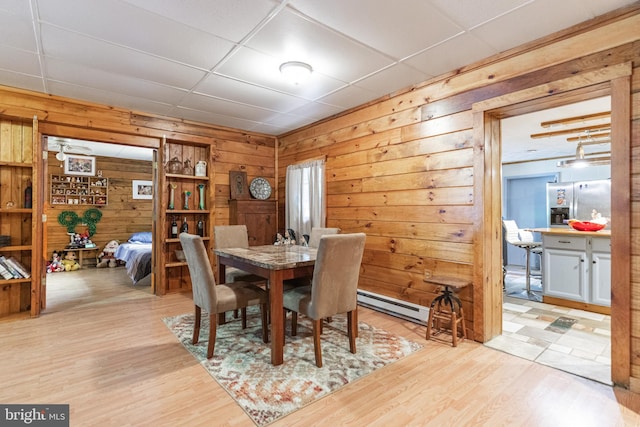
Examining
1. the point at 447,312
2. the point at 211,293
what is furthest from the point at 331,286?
the point at 447,312

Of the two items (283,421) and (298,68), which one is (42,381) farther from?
(298,68)

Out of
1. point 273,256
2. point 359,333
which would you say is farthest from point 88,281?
point 359,333

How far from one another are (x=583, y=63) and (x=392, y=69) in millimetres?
1423

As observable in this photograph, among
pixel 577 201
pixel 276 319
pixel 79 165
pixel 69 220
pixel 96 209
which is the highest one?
pixel 79 165

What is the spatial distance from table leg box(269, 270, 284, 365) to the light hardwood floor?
456 millimetres

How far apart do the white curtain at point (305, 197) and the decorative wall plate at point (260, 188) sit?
1.24 ft

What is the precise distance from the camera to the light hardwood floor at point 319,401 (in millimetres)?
1767

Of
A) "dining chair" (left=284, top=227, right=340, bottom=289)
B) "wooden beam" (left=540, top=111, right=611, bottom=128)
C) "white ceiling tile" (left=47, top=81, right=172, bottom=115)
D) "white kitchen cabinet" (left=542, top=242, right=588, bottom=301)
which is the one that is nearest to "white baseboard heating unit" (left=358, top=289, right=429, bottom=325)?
"dining chair" (left=284, top=227, right=340, bottom=289)

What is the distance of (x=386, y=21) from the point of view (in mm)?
2209

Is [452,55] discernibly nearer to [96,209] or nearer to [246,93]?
[246,93]

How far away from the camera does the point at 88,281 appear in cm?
529

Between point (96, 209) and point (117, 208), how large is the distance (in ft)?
1.27

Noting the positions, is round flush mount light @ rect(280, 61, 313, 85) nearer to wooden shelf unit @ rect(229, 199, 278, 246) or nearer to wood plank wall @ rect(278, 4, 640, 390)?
wood plank wall @ rect(278, 4, 640, 390)

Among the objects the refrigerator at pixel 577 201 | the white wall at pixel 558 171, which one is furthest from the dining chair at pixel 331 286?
the white wall at pixel 558 171
